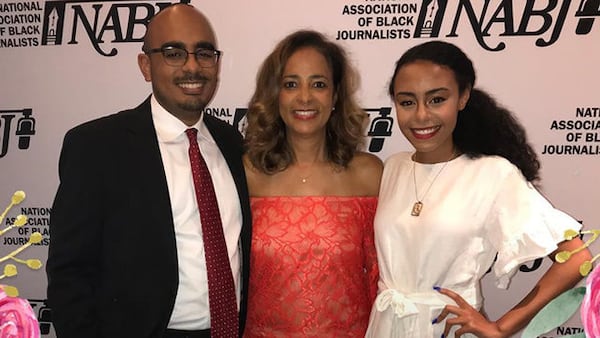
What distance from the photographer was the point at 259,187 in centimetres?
206

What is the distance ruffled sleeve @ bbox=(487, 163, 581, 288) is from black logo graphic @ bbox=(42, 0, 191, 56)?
188cm

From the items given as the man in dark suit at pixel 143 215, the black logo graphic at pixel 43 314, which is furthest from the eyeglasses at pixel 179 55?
the black logo graphic at pixel 43 314

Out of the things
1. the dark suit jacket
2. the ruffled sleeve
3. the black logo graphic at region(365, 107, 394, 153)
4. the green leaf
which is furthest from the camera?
the black logo graphic at region(365, 107, 394, 153)

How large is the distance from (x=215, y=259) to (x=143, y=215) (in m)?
0.26

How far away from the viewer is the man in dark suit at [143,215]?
166 centimetres

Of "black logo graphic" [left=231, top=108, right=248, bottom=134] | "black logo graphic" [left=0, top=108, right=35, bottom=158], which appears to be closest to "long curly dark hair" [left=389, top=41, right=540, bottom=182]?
"black logo graphic" [left=231, top=108, right=248, bottom=134]

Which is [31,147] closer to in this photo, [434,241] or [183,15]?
[183,15]

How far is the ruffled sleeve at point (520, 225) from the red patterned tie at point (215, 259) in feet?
2.63

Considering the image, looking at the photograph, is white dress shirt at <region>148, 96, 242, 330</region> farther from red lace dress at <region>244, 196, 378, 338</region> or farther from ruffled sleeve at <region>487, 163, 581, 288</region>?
ruffled sleeve at <region>487, 163, 581, 288</region>

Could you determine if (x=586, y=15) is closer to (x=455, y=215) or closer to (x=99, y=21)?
(x=455, y=215)

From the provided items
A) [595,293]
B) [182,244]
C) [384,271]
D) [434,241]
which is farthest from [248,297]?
[595,293]

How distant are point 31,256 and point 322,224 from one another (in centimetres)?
191

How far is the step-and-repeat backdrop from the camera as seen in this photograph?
2537 millimetres

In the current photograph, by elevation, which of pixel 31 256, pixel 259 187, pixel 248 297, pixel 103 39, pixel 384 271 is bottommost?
pixel 31 256
